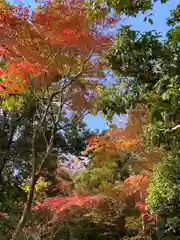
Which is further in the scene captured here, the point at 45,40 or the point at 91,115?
the point at 91,115

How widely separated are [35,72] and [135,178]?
3.26m

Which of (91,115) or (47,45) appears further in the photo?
(91,115)

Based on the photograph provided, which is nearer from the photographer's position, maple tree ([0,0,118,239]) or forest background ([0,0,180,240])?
forest background ([0,0,180,240])

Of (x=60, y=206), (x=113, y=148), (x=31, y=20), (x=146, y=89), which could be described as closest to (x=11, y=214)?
(x=60, y=206)

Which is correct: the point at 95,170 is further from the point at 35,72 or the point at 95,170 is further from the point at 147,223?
the point at 35,72

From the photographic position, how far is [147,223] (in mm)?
7266

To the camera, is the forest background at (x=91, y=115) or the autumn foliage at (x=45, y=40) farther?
the autumn foliage at (x=45, y=40)

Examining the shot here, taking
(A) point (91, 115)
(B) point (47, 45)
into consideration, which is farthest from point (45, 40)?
(A) point (91, 115)

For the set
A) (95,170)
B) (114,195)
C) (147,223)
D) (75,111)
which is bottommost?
(147,223)

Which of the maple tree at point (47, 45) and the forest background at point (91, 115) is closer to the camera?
the forest background at point (91, 115)

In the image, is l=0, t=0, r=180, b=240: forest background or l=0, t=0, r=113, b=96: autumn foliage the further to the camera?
Answer: l=0, t=0, r=113, b=96: autumn foliage

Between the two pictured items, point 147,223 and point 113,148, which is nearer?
point 147,223

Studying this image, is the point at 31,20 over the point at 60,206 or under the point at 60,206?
over

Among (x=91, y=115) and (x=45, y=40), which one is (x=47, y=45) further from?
(x=91, y=115)
